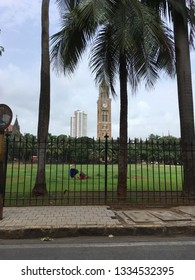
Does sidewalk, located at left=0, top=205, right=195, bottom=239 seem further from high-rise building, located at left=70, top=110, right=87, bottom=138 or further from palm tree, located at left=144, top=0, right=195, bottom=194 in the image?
high-rise building, located at left=70, top=110, right=87, bottom=138

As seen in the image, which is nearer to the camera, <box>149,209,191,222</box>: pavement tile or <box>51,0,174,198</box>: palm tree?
<box>149,209,191,222</box>: pavement tile

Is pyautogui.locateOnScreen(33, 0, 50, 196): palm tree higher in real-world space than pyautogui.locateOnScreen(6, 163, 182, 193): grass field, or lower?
higher

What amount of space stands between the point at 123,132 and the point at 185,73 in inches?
131

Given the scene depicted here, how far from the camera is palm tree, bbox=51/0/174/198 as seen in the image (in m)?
8.81

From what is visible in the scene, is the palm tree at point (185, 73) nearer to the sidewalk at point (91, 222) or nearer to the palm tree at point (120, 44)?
the palm tree at point (120, 44)

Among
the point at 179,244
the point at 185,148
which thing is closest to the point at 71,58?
the point at 185,148

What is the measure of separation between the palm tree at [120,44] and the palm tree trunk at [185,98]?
526 mm

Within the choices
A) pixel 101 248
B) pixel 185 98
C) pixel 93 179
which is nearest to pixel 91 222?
pixel 101 248

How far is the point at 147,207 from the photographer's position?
912 centimetres

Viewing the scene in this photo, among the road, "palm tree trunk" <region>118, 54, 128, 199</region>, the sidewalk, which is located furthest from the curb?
"palm tree trunk" <region>118, 54, 128, 199</region>

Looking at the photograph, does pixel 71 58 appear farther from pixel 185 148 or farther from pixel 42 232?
pixel 42 232

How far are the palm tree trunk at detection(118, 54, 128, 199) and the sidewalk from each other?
2.04 m

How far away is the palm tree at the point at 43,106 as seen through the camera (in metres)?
10.8

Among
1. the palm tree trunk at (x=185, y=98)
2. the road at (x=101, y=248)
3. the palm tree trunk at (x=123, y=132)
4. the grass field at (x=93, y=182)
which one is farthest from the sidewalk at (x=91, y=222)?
the palm tree trunk at (x=185, y=98)
